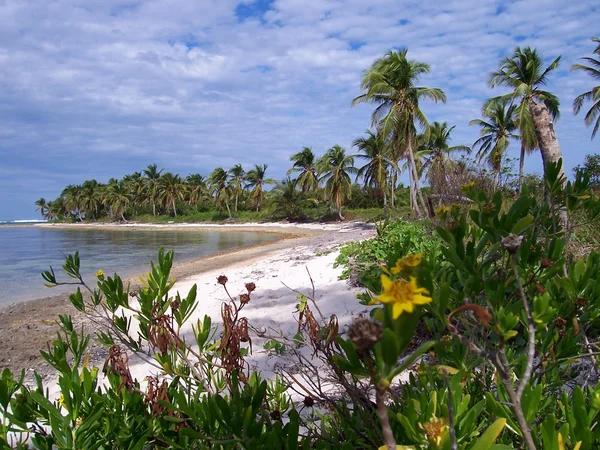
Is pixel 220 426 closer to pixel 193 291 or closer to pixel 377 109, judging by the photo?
pixel 193 291

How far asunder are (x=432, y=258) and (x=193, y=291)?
2.72ft

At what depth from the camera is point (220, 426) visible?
109 cm

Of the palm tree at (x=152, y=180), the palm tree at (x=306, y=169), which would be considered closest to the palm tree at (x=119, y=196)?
the palm tree at (x=152, y=180)

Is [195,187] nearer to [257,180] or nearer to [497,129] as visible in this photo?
[257,180]

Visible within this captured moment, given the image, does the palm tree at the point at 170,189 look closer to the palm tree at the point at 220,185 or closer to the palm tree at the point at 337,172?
the palm tree at the point at 220,185

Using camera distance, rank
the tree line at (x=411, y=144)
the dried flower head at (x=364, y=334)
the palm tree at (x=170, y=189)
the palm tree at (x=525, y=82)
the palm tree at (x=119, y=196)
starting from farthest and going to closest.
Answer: the palm tree at (x=119, y=196) → the palm tree at (x=170, y=189) → the palm tree at (x=525, y=82) → the tree line at (x=411, y=144) → the dried flower head at (x=364, y=334)

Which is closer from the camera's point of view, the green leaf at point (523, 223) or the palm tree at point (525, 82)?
the green leaf at point (523, 223)

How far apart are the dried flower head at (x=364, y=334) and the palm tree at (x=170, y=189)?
5850cm

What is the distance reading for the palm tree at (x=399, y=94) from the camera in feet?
70.1

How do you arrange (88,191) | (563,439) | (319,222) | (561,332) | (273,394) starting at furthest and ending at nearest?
1. (88,191)
2. (319,222)
3. (273,394)
4. (561,332)
5. (563,439)

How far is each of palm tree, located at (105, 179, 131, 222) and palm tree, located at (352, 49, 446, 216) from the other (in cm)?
4989

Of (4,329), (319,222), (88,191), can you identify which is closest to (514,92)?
(319,222)

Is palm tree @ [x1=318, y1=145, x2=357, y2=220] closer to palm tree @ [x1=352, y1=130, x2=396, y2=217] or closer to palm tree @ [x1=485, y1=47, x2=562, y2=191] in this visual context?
palm tree @ [x1=352, y1=130, x2=396, y2=217]

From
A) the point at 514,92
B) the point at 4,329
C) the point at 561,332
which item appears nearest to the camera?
the point at 561,332
